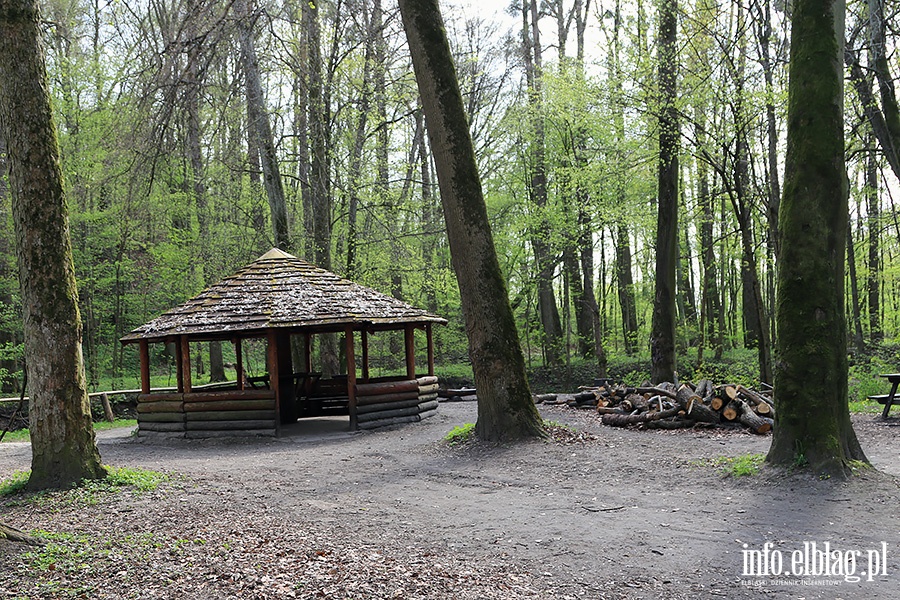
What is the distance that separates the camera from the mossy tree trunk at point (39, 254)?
711cm

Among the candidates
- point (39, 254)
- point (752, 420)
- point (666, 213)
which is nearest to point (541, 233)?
point (666, 213)

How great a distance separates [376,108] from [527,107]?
5.79m

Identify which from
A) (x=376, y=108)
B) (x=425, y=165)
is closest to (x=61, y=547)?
(x=376, y=108)

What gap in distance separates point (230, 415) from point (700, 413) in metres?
8.89

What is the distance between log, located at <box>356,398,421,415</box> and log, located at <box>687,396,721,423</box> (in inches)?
233

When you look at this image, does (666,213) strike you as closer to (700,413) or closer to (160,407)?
(700,413)

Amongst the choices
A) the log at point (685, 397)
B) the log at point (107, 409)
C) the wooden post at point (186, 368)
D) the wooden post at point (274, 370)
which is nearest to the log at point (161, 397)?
the wooden post at point (186, 368)

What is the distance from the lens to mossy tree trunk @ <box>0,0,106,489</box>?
711 centimetres

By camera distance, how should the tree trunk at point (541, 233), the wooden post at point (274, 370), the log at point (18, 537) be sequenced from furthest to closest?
the tree trunk at point (541, 233)
the wooden post at point (274, 370)
the log at point (18, 537)

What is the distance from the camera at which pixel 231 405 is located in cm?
1367

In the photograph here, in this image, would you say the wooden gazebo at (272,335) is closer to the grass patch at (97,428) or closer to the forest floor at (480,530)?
the grass patch at (97,428)

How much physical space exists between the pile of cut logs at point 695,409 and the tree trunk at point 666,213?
1.55m

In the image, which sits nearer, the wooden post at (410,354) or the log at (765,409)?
the log at (765,409)

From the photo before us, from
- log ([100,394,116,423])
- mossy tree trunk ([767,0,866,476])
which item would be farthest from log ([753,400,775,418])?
log ([100,394,116,423])
